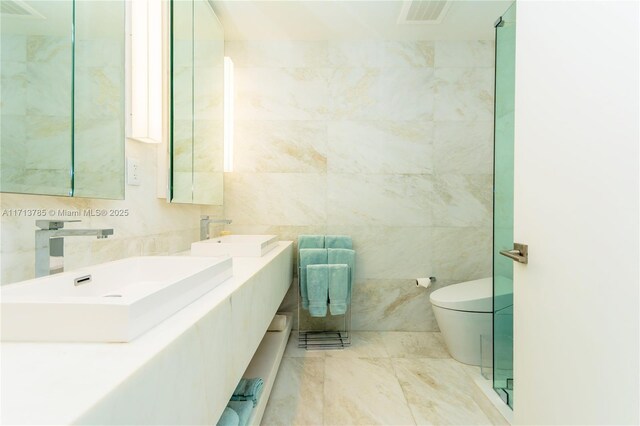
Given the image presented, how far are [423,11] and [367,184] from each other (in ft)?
3.82

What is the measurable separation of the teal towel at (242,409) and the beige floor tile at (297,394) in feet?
0.94

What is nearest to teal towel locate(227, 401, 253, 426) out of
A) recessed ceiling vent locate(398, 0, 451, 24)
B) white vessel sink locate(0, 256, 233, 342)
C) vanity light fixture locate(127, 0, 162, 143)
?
white vessel sink locate(0, 256, 233, 342)

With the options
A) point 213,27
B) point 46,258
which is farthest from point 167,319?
point 213,27

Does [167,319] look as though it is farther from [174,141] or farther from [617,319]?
[174,141]

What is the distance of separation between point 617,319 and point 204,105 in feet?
6.56

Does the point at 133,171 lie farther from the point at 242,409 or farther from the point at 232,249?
the point at 242,409

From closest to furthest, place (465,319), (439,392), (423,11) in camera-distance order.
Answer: (439,392)
(465,319)
(423,11)

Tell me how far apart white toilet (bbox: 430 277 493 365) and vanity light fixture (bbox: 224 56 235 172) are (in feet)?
5.52

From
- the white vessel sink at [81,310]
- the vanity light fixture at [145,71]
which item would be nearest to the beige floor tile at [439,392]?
the white vessel sink at [81,310]

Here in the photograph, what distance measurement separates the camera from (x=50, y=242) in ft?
3.16

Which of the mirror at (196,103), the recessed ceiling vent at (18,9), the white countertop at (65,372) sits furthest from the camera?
the mirror at (196,103)

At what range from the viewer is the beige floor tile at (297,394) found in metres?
1.55

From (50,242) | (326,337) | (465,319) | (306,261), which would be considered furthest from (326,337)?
(50,242)

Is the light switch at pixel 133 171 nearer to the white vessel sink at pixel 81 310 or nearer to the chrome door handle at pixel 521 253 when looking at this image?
the white vessel sink at pixel 81 310
